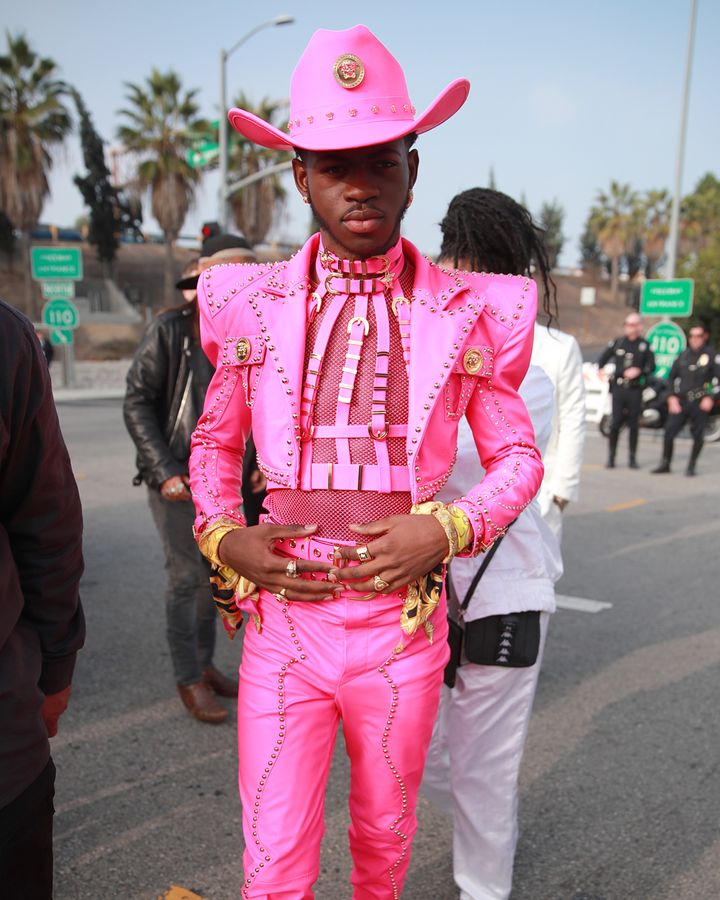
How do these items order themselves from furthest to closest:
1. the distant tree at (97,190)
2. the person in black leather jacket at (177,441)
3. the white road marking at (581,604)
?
the distant tree at (97,190) < the white road marking at (581,604) < the person in black leather jacket at (177,441)

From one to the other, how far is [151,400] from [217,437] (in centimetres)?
196

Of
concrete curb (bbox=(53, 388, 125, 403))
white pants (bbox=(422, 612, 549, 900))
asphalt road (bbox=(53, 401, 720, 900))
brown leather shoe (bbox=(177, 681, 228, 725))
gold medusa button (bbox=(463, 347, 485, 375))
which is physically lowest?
concrete curb (bbox=(53, 388, 125, 403))

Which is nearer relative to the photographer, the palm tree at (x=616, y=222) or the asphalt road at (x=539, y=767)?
the asphalt road at (x=539, y=767)

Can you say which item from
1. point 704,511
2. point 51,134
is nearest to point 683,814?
point 704,511

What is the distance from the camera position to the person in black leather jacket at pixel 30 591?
59.6 inches

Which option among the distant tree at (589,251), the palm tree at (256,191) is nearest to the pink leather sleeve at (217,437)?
the palm tree at (256,191)

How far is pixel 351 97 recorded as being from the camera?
5.74 feet

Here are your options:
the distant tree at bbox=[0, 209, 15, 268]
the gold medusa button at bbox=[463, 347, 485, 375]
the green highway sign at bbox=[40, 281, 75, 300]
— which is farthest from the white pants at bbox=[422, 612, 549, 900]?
the distant tree at bbox=[0, 209, 15, 268]

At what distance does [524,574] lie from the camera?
8.21 ft

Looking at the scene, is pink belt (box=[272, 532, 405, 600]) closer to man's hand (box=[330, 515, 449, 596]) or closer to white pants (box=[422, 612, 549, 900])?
man's hand (box=[330, 515, 449, 596])

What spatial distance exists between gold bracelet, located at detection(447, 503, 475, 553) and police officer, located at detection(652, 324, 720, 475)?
9.87 meters

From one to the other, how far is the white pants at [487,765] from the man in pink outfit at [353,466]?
586 millimetres

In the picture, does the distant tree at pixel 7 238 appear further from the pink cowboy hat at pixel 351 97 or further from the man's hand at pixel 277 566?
the man's hand at pixel 277 566

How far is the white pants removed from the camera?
2457mm
